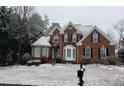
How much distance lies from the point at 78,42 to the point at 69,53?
115 centimetres

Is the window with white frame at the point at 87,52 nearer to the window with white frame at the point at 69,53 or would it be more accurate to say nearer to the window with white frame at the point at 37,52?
the window with white frame at the point at 69,53

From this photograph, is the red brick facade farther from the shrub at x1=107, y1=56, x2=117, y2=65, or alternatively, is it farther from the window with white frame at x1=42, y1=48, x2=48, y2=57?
the shrub at x1=107, y1=56, x2=117, y2=65

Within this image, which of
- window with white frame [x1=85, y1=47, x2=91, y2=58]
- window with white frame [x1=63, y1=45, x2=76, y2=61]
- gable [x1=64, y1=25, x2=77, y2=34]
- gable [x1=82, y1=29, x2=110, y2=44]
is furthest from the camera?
gable [x1=64, y1=25, x2=77, y2=34]

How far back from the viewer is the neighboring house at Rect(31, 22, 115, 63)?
42.4 feet

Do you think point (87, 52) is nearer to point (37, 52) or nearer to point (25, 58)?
point (37, 52)

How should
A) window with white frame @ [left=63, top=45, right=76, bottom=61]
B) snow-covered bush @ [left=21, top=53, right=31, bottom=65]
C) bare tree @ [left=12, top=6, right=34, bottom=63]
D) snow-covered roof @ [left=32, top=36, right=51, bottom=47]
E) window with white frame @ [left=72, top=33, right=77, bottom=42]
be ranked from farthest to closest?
window with white frame @ [left=72, top=33, right=77, bottom=42]
snow-covered roof @ [left=32, top=36, right=51, bottom=47]
window with white frame @ [left=63, top=45, right=76, bottom=61]
bare tree @ [left=12, top=6, right=34, bottom=63]
snow-covered bush @ [left=21, top=53, right=31, bottom=65]

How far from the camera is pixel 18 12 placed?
11.7m

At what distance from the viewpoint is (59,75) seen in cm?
1009

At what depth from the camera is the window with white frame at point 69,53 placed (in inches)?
506

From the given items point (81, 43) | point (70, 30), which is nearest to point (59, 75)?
point (81, 43)

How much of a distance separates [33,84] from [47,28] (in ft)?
16.6

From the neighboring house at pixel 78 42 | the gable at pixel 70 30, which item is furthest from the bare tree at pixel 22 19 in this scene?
the gable at pixel 70 30

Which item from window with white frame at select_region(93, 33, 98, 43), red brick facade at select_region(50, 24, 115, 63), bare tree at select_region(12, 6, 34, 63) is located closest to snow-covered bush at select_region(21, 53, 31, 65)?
bare tree at select_region(12, 6, 34, 63)
